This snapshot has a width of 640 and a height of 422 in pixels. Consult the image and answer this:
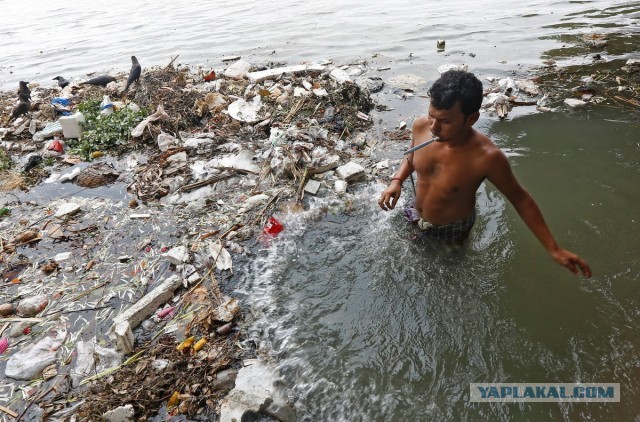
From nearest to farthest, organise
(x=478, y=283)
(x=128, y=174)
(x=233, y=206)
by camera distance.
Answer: (x=478, y=283) < (x=233, y=206) < (x=128, y=174)

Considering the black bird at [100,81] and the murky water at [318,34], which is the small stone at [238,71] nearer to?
the murky water at [318,34]

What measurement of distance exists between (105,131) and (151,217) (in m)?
2.01

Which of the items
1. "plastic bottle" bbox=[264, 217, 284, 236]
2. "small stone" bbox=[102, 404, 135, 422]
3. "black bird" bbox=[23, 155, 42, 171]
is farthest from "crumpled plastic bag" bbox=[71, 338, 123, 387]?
"black bird" bbox=[23, 155, 42, 171]

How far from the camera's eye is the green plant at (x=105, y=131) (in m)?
4.62

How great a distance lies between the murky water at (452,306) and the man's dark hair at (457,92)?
129 cm

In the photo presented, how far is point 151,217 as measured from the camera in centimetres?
351

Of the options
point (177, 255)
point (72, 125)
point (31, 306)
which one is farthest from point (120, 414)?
point (72, 125)

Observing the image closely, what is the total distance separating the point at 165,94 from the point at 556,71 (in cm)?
592

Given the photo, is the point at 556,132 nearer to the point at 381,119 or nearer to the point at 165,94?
the point at 381,119

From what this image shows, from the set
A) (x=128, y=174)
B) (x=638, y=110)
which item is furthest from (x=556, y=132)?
(x=128, y=174)

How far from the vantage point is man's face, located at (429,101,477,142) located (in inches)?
79.4

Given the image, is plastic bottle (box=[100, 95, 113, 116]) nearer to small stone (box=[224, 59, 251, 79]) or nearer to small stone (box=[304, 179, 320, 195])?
small stone (box=[224, 59, 251, 79])

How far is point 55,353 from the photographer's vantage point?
7.84 feet

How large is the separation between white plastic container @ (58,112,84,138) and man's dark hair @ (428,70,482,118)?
466cm
